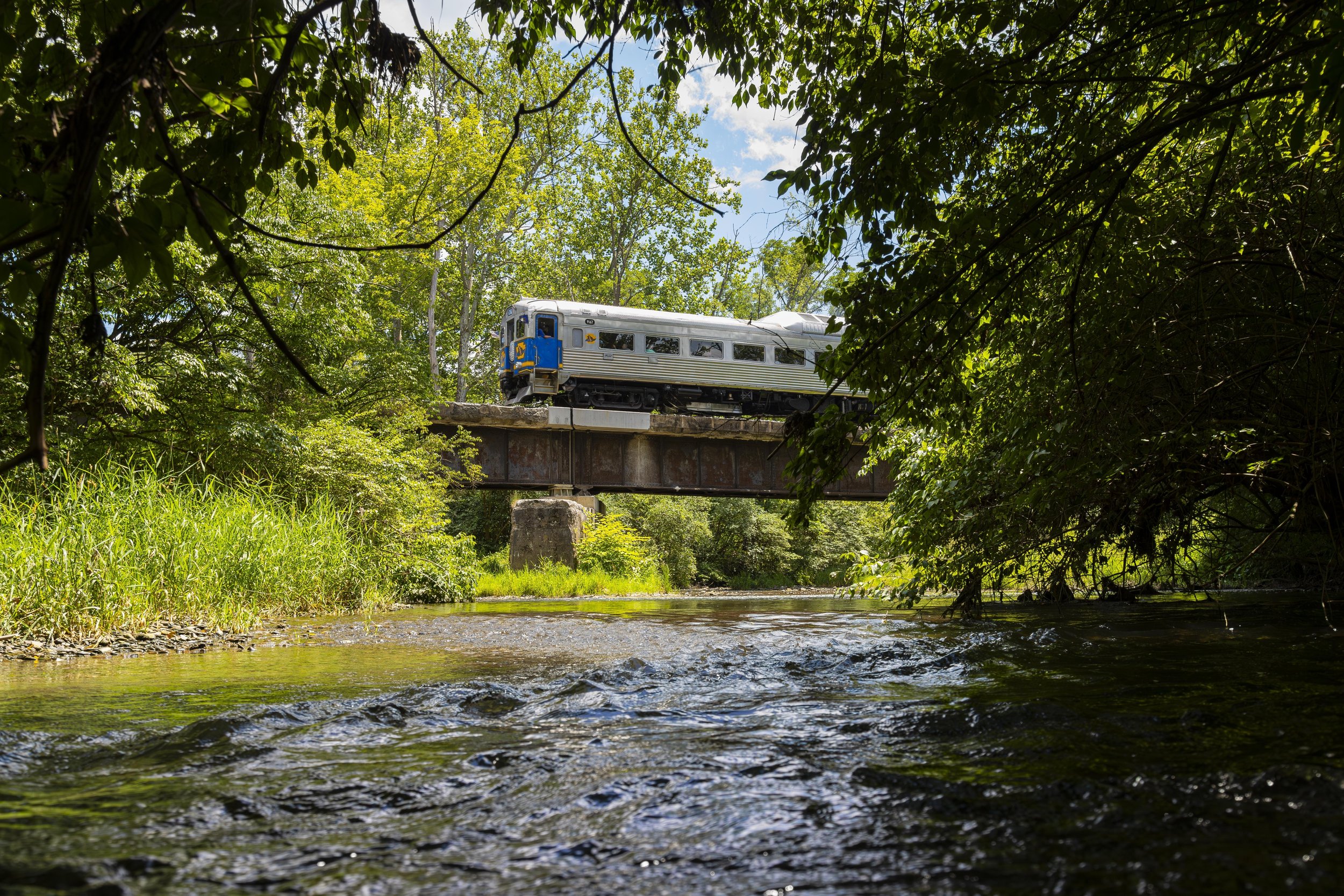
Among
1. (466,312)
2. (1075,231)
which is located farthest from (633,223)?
(1075,231)

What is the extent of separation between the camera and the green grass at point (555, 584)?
656 inches

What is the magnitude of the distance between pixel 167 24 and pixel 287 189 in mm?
13584

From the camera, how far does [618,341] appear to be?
2230 cm

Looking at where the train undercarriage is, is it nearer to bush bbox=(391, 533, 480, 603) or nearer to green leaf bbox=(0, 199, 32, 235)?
bush bbox=(391, 533, 480, 603)

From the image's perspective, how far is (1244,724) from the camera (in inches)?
108

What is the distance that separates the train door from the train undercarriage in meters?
0.62

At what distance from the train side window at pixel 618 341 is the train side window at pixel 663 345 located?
14.7 inches

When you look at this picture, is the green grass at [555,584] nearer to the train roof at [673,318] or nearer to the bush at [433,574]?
the bush at [433,574]

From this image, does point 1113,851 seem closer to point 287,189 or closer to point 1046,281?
point 1046,281

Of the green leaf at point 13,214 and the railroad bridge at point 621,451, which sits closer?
the green leaf at point 13,214

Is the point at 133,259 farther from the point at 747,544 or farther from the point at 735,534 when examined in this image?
the point at 747,544

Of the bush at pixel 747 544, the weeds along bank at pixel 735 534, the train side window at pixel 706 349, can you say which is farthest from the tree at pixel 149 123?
the bush at pixel 747 544

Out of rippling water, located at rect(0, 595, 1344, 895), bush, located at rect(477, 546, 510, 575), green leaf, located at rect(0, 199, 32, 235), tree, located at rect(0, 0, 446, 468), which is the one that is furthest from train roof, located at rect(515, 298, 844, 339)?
green leaf, located at rect(0, 199, 32, 235)

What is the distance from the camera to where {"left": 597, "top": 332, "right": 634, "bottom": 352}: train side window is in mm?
22156
